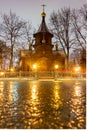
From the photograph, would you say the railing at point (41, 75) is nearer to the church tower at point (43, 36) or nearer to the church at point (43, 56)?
the church at point (43, 56)

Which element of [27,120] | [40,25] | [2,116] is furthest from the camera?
[40,25]

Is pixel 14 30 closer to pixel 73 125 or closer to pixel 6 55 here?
pixel 6 55

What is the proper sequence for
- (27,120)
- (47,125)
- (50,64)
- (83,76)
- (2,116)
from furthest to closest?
(50,64) → (83,76) → (2,116) → (27,120) → (47,125)

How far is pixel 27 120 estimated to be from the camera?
6785 millimetres

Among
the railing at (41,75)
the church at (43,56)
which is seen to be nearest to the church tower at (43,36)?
the church at (43,56)

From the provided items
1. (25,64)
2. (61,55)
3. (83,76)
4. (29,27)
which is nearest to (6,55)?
(25,64)

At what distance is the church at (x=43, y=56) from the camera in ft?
157

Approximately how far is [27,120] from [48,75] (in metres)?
32.2

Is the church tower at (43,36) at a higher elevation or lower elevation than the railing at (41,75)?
higher

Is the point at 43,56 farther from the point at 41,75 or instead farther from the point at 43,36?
the point at 41,75

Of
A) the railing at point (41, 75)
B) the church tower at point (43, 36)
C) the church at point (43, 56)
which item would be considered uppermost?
the church tower at point (43, 36)

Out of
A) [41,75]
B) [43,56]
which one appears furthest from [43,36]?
[41,75]

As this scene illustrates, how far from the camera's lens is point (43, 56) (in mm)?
48031

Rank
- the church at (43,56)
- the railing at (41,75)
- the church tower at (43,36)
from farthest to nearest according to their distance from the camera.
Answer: the church tower at (43,36) → the church at (43,56) → the railing at (41,75)
